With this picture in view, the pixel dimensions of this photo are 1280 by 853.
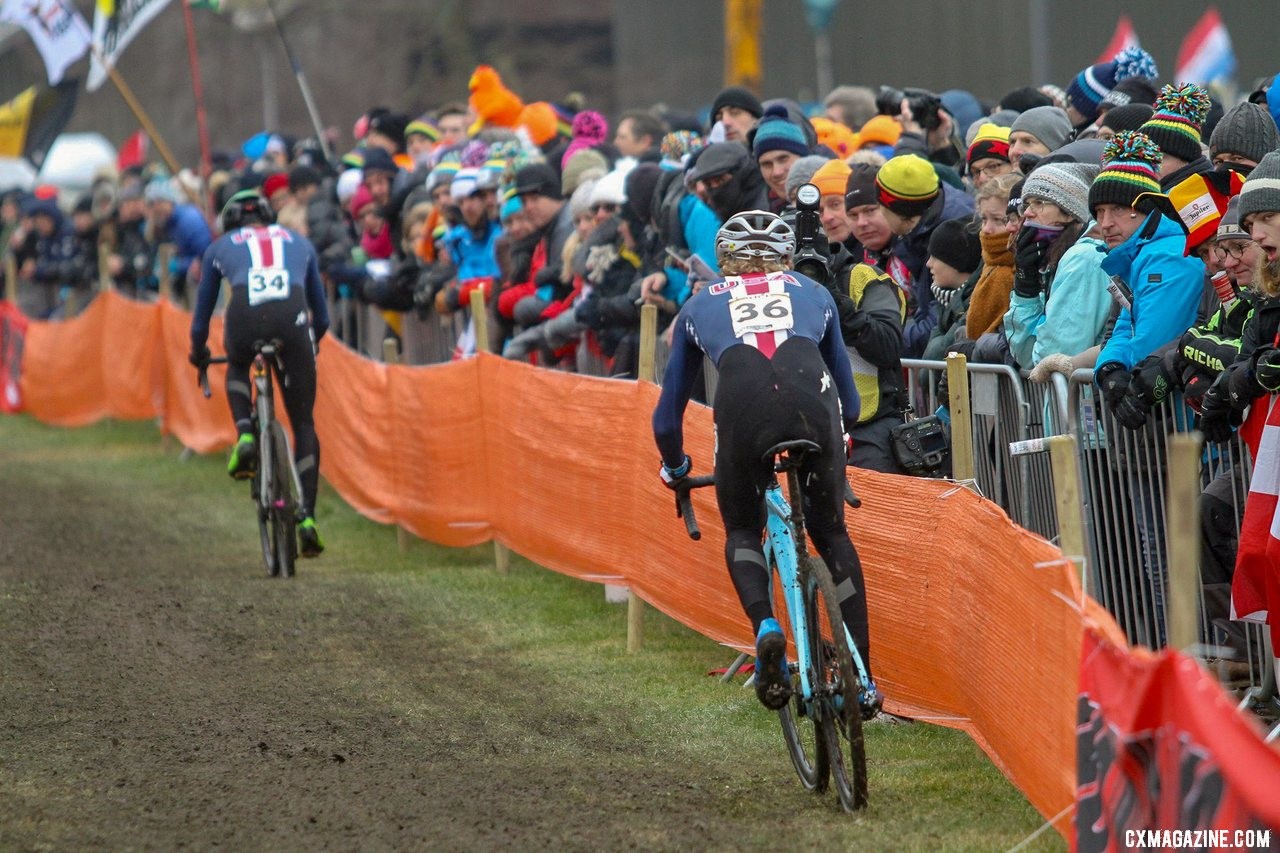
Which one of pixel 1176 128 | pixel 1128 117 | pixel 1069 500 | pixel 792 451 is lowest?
pixel 1069 500

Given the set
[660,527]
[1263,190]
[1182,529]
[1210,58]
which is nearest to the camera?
[1182,529]

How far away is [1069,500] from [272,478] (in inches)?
294

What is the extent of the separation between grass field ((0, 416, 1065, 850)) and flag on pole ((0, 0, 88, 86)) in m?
6.10

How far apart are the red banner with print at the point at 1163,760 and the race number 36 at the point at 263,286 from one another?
799 cm

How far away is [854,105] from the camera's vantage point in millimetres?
14227

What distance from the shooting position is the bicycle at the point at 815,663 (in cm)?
663

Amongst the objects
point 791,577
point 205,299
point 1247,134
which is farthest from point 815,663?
point 205,299

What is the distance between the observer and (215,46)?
47281mm

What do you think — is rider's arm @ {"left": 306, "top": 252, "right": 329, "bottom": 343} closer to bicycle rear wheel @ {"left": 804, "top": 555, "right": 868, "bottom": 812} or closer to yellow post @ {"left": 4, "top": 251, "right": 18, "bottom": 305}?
bicycle rear wheel @ {"left": 804, "top": 555, "right": 868, "bottom": 812}

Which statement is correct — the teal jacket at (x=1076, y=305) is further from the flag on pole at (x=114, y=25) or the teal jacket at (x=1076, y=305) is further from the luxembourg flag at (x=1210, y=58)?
the flag on pole at (x=114, y=25)

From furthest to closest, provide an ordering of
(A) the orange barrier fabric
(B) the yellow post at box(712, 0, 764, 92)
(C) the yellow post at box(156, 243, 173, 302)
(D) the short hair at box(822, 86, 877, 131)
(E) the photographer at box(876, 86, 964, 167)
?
(B) the yellow post at box(712, 0, 764, 92) < (C) the yellow post at box(156, 243, 173, 302) < (D) the short hair at box(822, 86, 877, 131) < (E) the photographer at box(876, 86, 964, 167) < (A) the orange barrier fabric

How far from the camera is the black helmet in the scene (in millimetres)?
12805

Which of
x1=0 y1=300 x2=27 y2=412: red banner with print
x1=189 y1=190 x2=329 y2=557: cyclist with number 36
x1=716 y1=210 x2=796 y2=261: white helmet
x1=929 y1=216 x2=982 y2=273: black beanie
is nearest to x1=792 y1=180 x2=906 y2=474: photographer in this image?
x1=929 y1=216 x2=982 y2=273: black beanie

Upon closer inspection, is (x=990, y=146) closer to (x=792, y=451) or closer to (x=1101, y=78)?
(x=1101, y=78)
